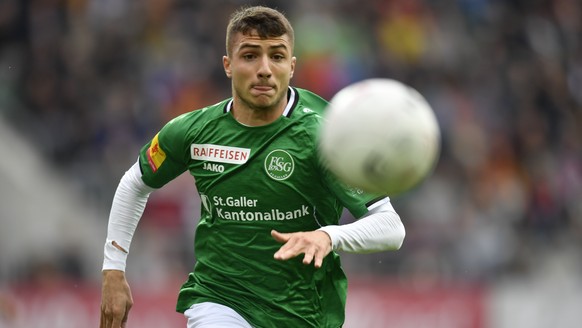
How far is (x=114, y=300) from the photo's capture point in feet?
23.0

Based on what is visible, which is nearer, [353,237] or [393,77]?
[353,237]

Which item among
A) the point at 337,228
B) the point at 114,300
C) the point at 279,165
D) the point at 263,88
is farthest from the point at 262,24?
the point at 114,300

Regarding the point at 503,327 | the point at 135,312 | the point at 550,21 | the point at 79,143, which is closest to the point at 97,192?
the point at 79,143

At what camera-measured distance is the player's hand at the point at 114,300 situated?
697 cm

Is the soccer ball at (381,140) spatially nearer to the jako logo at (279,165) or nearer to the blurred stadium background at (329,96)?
the jako logo at (279,165)

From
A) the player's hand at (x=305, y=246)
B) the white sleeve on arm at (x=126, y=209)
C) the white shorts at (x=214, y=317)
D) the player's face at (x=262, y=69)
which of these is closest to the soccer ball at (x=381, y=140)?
the player's hand at (x=305, y=246)

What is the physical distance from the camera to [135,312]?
13.5m

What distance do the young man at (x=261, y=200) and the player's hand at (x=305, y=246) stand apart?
601 mm

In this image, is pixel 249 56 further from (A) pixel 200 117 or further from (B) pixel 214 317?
(B) pixel 214 317

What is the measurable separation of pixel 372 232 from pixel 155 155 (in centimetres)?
155

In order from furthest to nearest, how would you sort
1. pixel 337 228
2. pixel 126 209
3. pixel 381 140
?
pixel 126 209
pixel 337 228
pixel 381 140

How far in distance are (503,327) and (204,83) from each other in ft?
18.1

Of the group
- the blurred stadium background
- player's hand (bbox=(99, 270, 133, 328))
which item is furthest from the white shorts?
the blurred stadium background

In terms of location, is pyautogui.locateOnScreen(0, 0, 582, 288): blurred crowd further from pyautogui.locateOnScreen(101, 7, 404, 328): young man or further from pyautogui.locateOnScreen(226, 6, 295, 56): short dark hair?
pyautogui.locateOnScreen(226, 6, 295, 56): short dark hair
